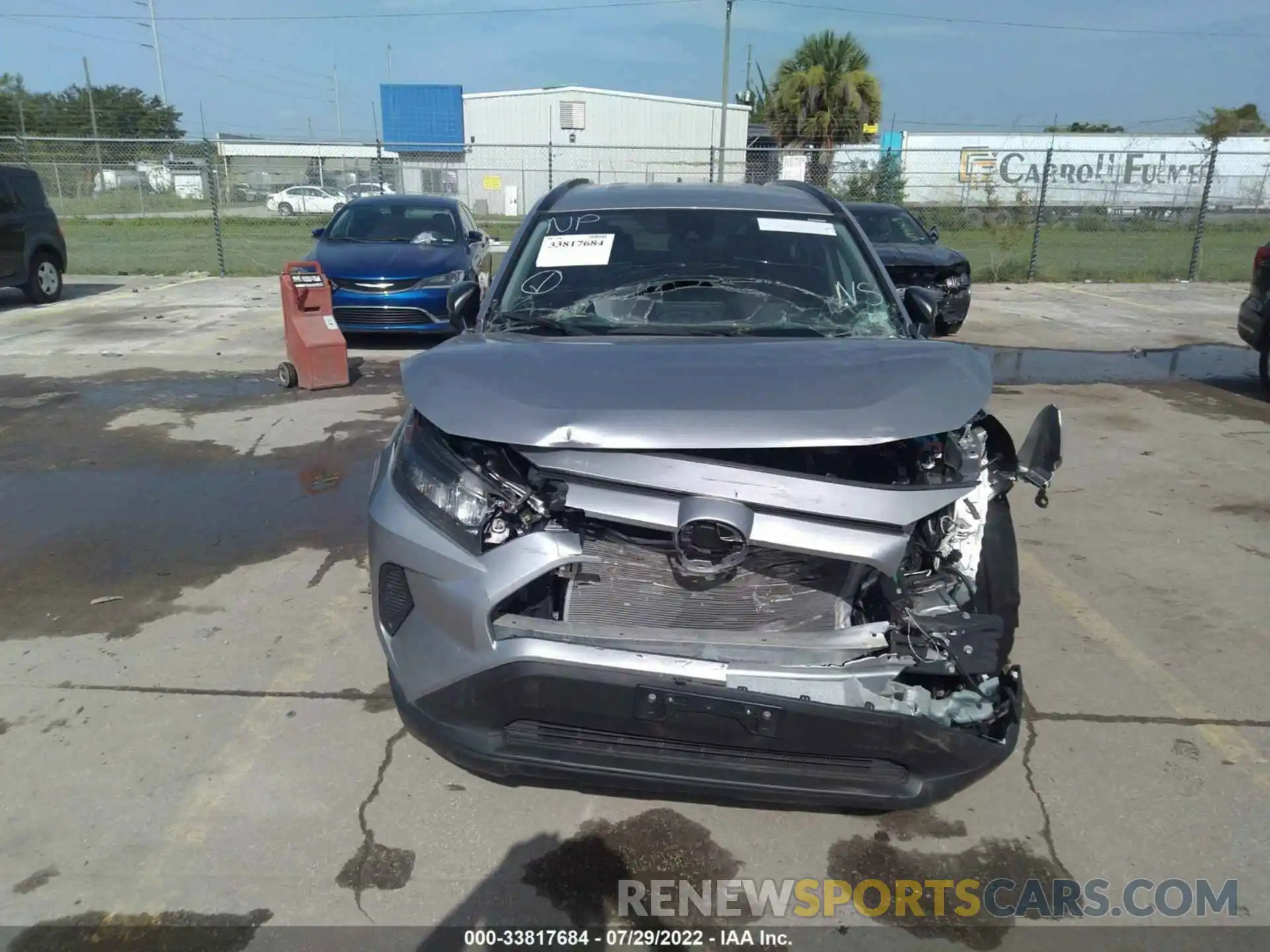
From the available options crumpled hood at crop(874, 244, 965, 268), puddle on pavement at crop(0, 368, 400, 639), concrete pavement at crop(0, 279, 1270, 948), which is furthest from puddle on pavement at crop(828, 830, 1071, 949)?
crumpled hood at crop(874, 244, 965, 268)

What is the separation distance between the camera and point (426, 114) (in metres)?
48.9

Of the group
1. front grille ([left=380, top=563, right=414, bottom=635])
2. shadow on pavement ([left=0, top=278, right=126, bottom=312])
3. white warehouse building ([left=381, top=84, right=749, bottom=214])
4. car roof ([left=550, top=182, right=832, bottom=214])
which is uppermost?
white warehouse building ([left=381, top=84, right=749, bottom=214])

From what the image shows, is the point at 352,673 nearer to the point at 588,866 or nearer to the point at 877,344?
the point at 588,866

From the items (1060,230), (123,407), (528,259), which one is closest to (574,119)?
(1060,230)

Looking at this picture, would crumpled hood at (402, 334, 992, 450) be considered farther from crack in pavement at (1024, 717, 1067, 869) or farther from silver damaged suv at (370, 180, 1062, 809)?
crack in pavement at (1024, 717, 1067, 869)

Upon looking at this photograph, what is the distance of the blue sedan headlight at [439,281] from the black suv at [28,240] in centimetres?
684

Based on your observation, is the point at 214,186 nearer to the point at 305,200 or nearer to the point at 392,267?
the point at 392,267

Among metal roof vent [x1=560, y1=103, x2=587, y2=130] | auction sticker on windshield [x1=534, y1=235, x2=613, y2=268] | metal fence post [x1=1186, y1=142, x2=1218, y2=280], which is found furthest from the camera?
metal roof vent [x1=560, y1=103, x2=587, y2=130]

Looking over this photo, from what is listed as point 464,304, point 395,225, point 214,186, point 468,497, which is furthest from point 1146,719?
point 214,186

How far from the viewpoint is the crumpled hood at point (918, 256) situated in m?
10.9

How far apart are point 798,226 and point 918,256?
25.0 ft

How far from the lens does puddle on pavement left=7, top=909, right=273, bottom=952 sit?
→ 238 centimetres

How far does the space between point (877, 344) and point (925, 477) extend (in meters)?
0.65

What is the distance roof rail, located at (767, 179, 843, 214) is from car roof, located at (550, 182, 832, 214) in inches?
1.1
